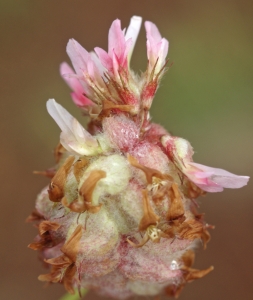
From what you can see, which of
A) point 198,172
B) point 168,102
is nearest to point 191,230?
point 198,172

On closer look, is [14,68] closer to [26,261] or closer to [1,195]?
[1,195]

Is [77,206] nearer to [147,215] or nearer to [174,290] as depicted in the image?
[147,215]

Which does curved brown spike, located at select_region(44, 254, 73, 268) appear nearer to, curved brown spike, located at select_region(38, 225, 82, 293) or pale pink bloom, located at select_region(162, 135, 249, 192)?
curved brown spike, located at select_region(38, 225, 82, 293)

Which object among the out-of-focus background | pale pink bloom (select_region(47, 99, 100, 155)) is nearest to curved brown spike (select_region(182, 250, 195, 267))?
pale pink bloom (select_region(47, 99, 100, 155))

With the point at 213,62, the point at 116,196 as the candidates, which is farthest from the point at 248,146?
the point at 116,196

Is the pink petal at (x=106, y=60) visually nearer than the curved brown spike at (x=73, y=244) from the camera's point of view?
No

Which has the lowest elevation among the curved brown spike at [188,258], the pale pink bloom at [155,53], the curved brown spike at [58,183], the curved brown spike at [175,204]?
the curved brown spike at [188,258]

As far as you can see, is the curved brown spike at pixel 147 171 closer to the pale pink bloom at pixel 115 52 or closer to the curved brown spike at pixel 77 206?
the curved brown spike at pixel 77 206

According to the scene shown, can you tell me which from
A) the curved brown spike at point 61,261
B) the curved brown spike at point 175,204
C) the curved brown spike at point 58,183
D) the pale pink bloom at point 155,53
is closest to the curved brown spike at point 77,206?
the curved brown spike at point 58,183
